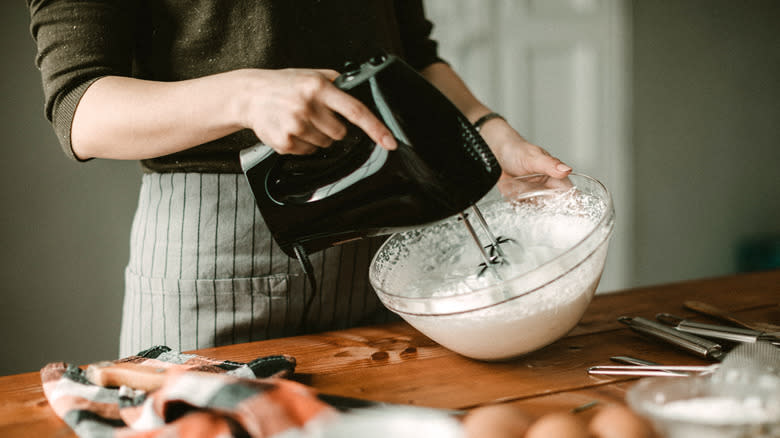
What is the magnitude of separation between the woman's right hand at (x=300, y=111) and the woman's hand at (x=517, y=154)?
296 millimetres

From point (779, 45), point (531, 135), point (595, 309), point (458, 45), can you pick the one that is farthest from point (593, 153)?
point (595, 309)

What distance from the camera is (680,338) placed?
74 centimetres

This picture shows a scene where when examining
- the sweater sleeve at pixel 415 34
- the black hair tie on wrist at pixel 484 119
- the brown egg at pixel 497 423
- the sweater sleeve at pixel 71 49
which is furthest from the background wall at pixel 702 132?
the brown egg at pixel 497 423

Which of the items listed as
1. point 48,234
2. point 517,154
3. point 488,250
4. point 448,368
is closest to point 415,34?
point 517,154

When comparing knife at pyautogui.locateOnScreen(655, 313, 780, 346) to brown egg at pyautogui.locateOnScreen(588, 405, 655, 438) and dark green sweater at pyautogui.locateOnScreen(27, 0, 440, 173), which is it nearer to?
brown egg at pyautogui.locateOnScreen(588, 405, 655, 438)

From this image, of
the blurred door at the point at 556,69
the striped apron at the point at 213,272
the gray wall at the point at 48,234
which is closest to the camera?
the striped apron at the point at 213,272

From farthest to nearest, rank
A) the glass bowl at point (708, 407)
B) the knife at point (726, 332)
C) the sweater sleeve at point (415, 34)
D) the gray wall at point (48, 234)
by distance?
the gray wall at point (48, 234)
the sweater sleeve at point (415, 34)
the knife at point (726, 332)
the glass bowl at point (708, 407)

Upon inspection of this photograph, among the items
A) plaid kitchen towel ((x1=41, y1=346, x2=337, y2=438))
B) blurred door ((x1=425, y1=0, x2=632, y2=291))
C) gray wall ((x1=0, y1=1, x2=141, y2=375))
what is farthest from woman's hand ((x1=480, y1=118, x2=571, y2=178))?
blurred door ((x1=425, y1=0, x2=632, y2=291))

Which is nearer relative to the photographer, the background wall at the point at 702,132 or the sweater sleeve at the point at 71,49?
the sweater sleeve at the point at 71,49

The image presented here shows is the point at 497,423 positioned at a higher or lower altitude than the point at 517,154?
lower

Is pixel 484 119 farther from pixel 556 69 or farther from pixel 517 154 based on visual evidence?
pixel 556 69

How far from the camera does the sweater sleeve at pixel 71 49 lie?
83 cm

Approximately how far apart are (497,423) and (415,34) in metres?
0.95

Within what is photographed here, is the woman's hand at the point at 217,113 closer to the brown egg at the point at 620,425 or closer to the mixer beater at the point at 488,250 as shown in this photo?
the mixer beater at the point at 488,250
